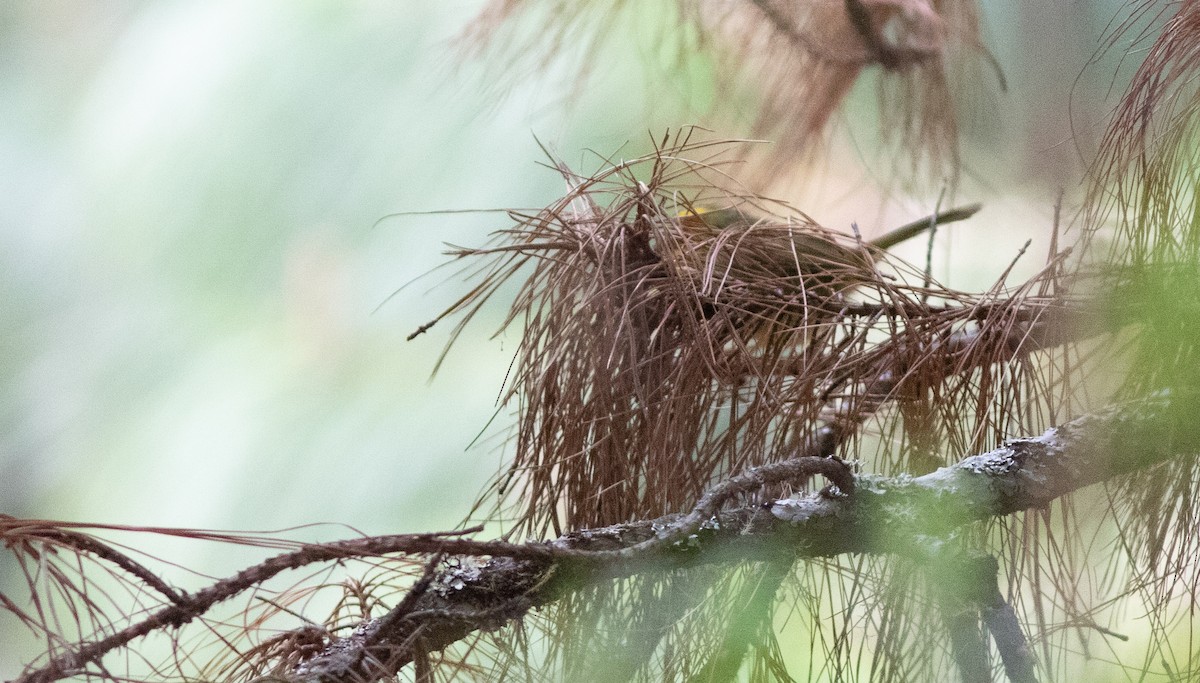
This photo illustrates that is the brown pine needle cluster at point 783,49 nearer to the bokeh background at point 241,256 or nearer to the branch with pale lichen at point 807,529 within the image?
the bokeh background at point 241,256

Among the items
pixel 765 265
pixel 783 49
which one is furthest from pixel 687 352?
pixel 783 49

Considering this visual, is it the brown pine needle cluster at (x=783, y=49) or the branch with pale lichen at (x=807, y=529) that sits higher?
the brown pine needle cluster at (x=783, y=49)

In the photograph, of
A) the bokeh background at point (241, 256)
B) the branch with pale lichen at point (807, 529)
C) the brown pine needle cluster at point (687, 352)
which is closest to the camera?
the branch with pale lichen at point (807, 529)

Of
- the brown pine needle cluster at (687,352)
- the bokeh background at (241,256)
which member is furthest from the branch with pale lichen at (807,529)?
the bokeh background at (241,256)

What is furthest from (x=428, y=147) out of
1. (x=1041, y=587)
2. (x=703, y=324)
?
(x=1041, y=587)

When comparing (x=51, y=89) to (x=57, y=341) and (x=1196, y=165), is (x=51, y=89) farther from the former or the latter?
(x=1196, y=165)
